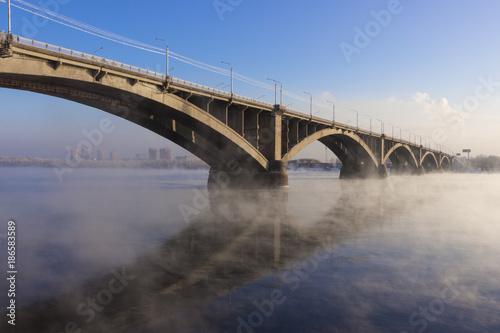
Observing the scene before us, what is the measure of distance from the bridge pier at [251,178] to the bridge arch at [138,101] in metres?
0.91

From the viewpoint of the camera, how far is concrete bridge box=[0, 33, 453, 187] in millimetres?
23672

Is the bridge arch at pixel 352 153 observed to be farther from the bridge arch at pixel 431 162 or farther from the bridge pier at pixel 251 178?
the bridge arch at pixel 431 162

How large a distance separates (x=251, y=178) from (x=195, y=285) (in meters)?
38.0

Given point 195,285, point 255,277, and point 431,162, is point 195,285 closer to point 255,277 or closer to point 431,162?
→ point 255,277

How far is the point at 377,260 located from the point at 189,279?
6017mm

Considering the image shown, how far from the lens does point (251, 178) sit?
154 feet

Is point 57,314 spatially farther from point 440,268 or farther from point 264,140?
point 264,140

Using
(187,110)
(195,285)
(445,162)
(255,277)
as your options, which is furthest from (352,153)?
(445,162)

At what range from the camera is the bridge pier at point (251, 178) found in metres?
46.2

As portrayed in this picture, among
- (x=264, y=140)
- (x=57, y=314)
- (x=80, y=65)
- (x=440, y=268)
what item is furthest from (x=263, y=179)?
(x=57, y=314)

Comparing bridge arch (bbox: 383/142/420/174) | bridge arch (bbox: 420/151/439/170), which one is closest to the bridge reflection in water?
bridge arch (bbox: 383/142/420/174)

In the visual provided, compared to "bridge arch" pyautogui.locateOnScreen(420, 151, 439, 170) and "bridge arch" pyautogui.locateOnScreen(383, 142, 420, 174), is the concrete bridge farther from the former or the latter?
"bridge arch" pyautogui.locateOnScreen(420, 151, 439, 170)

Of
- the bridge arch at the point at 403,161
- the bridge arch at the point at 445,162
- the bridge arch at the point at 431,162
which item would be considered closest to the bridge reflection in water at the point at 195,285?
the bridge arch at the point at 403,161

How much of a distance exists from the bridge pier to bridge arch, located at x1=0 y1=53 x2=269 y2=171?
911 millimetres
